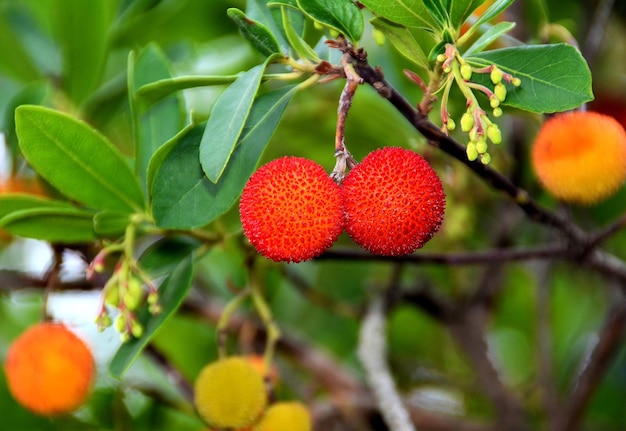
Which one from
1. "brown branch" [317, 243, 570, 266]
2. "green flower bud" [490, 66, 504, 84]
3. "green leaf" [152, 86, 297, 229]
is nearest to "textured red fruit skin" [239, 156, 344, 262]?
"green leaf" [152, 86, 297, 229]

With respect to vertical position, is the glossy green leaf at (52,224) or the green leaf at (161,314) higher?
the glossy green leaf at (52,224)

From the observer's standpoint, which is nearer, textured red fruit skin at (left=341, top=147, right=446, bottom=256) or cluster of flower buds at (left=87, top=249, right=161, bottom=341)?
textured red fruit skin at (left=341, top=147, right=446, bottom=256)

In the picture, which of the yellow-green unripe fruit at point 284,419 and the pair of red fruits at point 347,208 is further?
the yellow-green unripe fruit at point 284,419

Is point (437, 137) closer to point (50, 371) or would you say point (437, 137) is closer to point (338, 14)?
point (338, 14)

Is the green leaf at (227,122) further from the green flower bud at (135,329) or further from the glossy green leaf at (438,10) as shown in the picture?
the green flower bud at (135,329)

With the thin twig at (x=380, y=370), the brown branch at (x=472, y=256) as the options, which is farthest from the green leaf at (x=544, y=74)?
the thin twig at (x=380, y=370)

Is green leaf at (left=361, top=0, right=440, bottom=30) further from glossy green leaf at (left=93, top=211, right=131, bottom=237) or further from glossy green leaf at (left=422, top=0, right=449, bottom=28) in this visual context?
glossy green leaf at (left=93, top=211, right=131, bottom=237)

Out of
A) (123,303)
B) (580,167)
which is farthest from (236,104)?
(580,167)
